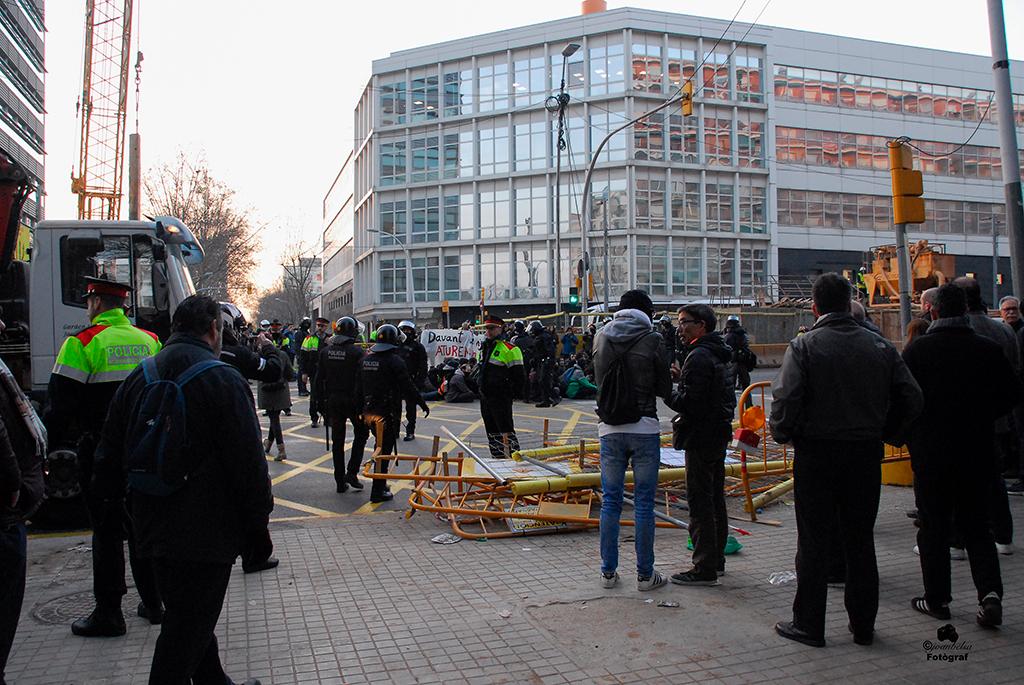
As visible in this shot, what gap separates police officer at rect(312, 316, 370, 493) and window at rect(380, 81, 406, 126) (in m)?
45.9

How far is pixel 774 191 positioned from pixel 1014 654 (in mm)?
48591

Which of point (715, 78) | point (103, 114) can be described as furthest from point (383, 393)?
point (715, 78)

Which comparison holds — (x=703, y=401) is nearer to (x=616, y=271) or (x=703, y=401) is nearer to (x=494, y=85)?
(x=616, y=271)

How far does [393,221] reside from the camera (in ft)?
174

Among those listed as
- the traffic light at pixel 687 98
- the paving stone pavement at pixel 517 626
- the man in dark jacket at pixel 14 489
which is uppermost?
the traffic light at pixel 687 98

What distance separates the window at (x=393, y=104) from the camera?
172 feet

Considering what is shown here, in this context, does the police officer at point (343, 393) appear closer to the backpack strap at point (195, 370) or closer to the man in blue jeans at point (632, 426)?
the man in blue jeans at point (632, 426)

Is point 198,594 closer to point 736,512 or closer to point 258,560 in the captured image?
point 258,560

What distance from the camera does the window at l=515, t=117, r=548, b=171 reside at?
→ 48.4m

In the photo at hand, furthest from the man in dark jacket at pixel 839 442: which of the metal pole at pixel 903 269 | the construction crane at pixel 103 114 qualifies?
the construction crane at pixel 103 114

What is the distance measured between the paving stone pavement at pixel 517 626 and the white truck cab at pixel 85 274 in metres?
2.72

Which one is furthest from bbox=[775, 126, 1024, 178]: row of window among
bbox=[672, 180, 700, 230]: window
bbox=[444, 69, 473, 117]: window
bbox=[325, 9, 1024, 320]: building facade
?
bbox=[444, 69, 473, 117]: window

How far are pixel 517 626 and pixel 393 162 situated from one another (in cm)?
5061

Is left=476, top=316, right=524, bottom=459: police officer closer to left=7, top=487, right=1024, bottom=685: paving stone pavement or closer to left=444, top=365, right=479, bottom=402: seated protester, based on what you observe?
left=7, top=487, right=1024, bottom=685: paving stone pavement
